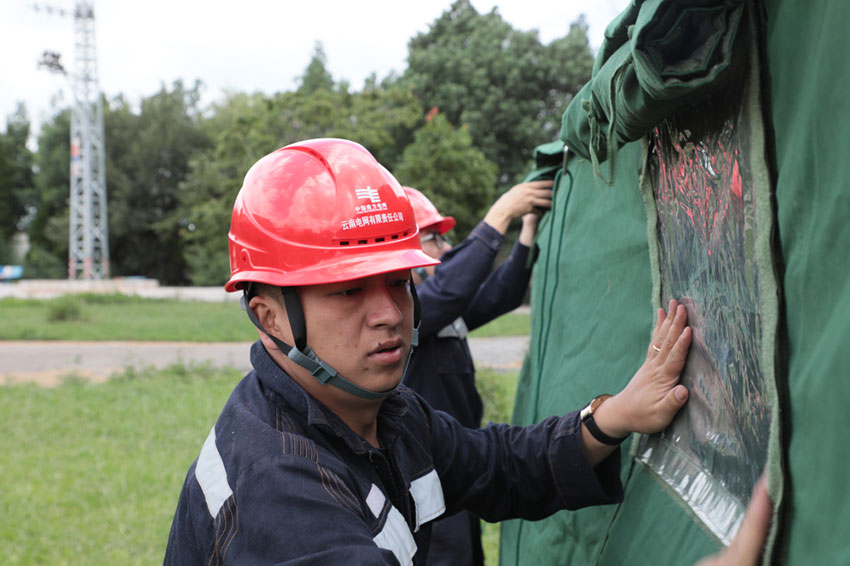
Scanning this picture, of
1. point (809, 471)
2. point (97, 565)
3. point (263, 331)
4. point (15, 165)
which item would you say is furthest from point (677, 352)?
point (15, 165)

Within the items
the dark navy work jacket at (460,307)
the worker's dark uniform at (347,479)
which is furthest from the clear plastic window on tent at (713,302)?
the dark navy work jacket at (460,307)

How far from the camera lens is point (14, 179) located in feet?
146

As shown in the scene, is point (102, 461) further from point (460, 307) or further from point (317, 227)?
point (317, 227)

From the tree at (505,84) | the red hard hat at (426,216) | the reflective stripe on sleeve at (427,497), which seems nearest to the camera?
the reflective stripe on sleeve at (427,497)

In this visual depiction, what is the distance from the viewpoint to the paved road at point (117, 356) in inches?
481

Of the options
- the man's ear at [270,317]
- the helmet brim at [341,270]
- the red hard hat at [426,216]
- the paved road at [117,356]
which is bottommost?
the paved road at [117,356]

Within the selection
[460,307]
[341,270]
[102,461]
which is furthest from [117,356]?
[341,270]

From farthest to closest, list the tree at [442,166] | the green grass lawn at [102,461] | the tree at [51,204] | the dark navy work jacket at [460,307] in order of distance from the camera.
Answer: the tree at [51,204] < the tree at [442,166] < the green grass lawn at [102,461] < the dark navy work jacket at [460,307]

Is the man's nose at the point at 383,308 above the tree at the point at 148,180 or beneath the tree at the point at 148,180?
beneath

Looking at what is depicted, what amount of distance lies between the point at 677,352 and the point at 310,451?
821 millimetres

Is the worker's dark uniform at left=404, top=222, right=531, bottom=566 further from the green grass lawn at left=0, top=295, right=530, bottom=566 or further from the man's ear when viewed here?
the green grass lawn at left=0, top=295, right=530, bottom=566

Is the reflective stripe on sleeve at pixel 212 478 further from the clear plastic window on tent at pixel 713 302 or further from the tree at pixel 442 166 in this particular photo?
the tree at pixel 442 166

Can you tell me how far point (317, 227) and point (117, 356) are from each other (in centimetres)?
1373

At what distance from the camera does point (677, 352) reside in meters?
1.68
